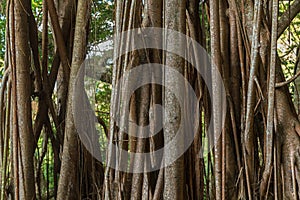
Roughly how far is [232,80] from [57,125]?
103 cm

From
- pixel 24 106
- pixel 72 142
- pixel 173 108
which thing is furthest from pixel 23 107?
pixel 173 108

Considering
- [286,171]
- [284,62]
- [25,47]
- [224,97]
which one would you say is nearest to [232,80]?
[224,97]

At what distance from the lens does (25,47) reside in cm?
226


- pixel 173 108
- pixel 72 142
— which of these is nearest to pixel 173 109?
pixel 173 108

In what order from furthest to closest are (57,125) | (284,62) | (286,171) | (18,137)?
1. (284,62)
2. (57,125)
3. (18,137)
4. (286,171)

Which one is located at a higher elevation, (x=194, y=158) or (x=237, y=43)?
(x=237, y=43)

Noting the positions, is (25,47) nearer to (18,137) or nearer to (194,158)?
(18,137)

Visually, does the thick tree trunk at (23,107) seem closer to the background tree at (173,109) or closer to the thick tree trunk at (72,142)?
the background tree at (173,109)

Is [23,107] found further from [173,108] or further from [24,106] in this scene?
[173,108]

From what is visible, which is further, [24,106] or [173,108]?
[24,106]

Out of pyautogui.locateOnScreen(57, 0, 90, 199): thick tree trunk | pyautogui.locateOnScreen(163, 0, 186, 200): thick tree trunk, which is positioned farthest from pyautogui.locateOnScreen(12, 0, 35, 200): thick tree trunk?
pyautogui.locateOnScreen(163, 0, 186, 200): thick tree trunk

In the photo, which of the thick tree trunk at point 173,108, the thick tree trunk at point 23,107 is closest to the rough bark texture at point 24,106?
the thick tree trunk at point 23,107

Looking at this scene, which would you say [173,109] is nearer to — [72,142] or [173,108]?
[173,108]

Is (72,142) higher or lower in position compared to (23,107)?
lower
